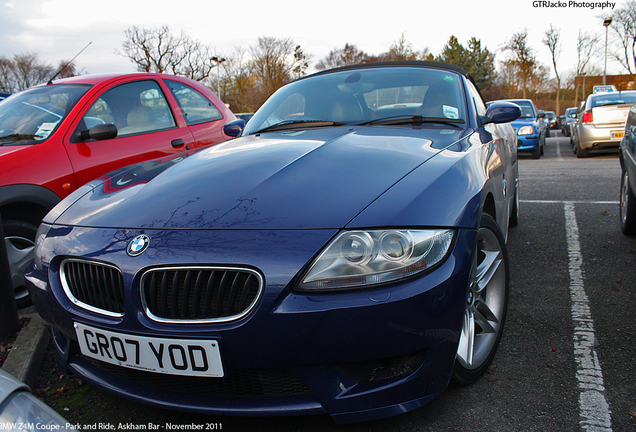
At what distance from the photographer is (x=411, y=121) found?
106 inches

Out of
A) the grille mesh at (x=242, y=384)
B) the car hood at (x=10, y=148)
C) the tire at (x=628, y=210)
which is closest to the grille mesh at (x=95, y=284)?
the grille mesh at (x=242, y=384)

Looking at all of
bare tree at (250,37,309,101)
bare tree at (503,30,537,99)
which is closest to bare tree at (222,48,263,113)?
bare tree at (250,37,309,101)

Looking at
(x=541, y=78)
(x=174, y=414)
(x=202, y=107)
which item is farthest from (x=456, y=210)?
(x=541, y=78)

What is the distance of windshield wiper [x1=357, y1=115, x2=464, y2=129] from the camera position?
106 inches

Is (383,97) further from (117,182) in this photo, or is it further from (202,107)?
(202,107)

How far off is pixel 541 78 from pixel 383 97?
41.5 m

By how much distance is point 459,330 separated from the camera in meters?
1.61

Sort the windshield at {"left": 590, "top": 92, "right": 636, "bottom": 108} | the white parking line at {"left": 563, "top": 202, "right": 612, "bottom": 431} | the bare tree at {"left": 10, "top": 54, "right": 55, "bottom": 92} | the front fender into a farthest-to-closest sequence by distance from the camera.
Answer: the bare tree at {"left": 10, "top": 54, "right": 55, "bottom": 92} → the windshield at {"left": 590, "top": 92, "right": 636, "bottom": 108} → the white parking line at {"left": 563, "top": 202, "right": 612, "bottom": 431} → the front fender

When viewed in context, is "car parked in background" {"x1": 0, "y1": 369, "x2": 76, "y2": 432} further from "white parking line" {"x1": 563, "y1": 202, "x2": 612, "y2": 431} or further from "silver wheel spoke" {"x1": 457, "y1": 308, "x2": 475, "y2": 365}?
"white parking line" {"x1": 563, "y1": 202, "x2": 612, "y2": 431}

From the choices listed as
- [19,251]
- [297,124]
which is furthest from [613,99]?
[19,251]

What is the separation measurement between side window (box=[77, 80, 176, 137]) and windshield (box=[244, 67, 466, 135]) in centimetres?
127

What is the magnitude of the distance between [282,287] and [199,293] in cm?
27

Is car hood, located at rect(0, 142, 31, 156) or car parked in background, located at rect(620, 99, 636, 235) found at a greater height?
car hood, located at rect(0, 142, 31, 156)

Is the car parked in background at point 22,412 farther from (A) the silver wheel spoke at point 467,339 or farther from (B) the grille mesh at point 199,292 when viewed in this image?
(A) the silver wheel spoke at point 467,339
